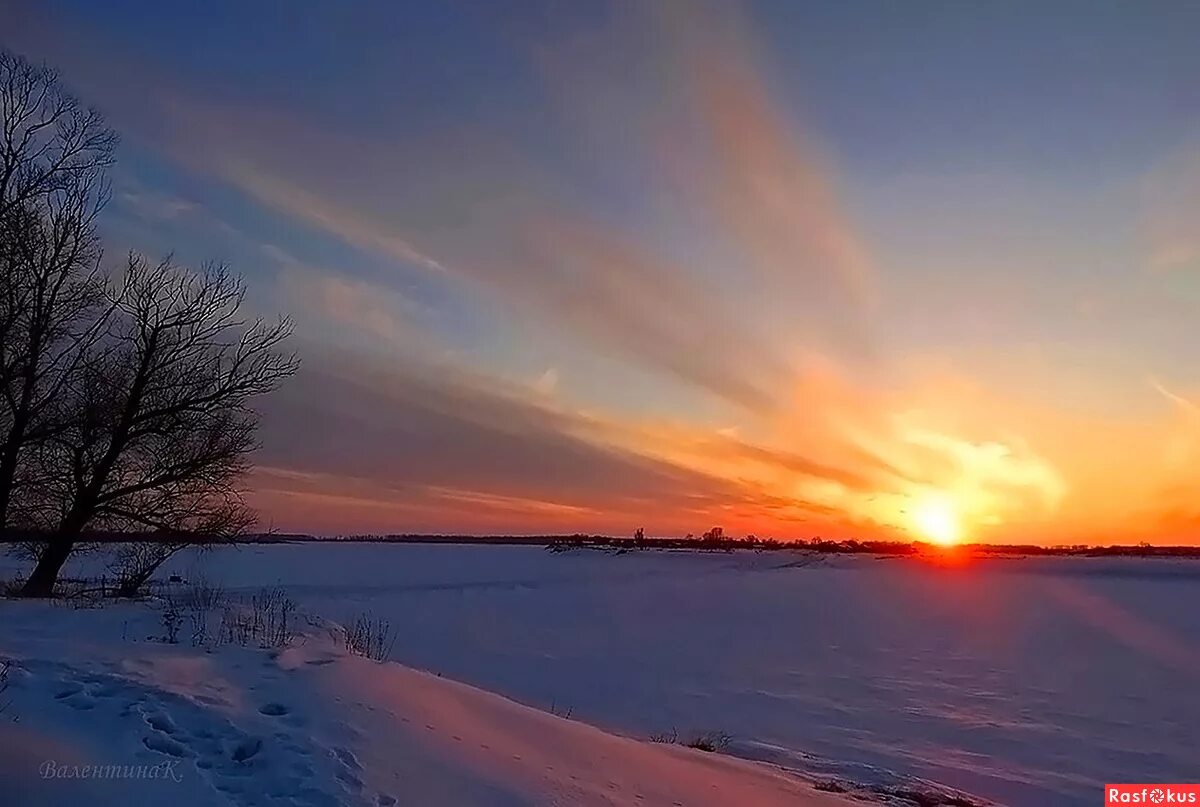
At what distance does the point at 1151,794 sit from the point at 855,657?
37.5ft

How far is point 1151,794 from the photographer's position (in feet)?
37.5

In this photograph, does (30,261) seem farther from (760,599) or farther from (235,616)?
(760,599)

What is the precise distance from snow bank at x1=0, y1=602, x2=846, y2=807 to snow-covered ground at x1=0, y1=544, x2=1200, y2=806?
19 centimetres

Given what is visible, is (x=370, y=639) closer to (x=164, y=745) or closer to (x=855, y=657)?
(x=164, y=745)

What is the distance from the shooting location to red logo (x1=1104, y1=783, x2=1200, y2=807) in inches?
435

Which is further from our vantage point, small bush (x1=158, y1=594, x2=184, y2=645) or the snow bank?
small bush (x1=158, y1=594, x2=184, y2=645)

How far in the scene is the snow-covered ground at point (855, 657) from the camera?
13.2 m

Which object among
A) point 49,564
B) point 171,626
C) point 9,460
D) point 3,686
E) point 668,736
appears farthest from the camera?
point 49,564

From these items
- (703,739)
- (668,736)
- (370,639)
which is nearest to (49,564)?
(370,639)

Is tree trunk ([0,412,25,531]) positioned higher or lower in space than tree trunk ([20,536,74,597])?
higher

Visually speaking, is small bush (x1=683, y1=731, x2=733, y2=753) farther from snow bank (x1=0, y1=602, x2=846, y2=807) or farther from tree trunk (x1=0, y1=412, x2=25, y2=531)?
tree trunk (x1=0, y1=412, x2=25, y2=531)

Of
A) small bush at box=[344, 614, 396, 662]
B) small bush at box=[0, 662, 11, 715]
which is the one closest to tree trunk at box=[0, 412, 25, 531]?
small bush at box=[344, 614, 396, 662]

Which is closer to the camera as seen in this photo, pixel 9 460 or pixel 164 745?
pixel 164 745

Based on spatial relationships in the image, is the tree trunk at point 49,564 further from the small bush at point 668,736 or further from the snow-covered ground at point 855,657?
the small bush at point 668,736
